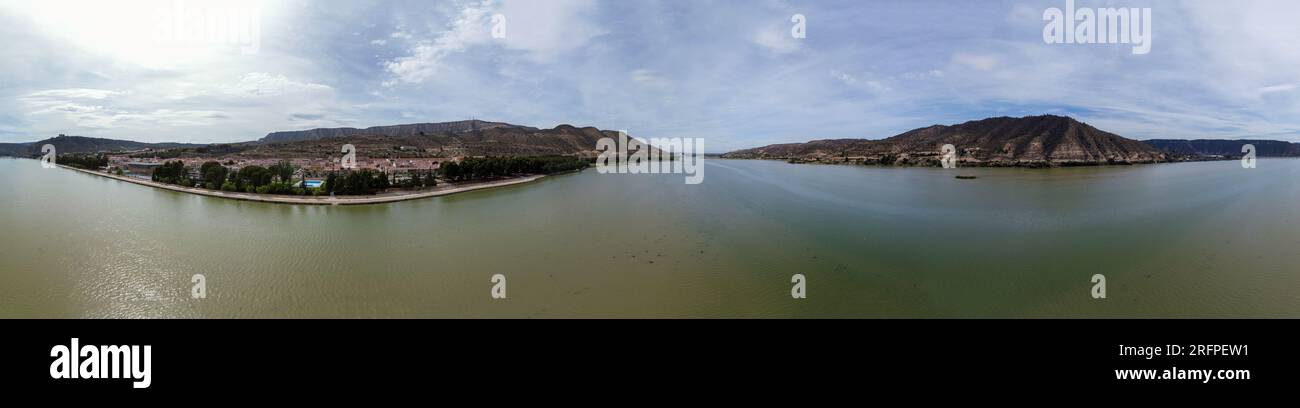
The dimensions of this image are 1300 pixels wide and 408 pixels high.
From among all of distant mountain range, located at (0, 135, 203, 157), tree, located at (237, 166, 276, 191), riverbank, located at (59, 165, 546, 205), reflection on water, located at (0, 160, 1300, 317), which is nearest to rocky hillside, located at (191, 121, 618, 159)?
riverbank, located at (59, 165, 546, 205)

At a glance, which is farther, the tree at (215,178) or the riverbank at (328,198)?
the tree at (215,178)

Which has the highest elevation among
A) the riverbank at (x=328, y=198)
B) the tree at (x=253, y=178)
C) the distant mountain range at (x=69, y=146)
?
the distant mountain range at (x=69, y=146)

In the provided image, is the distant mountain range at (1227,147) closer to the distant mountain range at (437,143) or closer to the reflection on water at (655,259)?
the reflection on water at (655,259)

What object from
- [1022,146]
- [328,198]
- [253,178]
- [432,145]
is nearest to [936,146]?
[1022,146]

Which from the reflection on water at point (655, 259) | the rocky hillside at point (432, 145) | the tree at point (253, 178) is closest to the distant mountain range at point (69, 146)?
the rocky hillside at point (432, 145)

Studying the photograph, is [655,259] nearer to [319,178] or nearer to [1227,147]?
[319,178]

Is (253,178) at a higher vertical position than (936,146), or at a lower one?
lower
